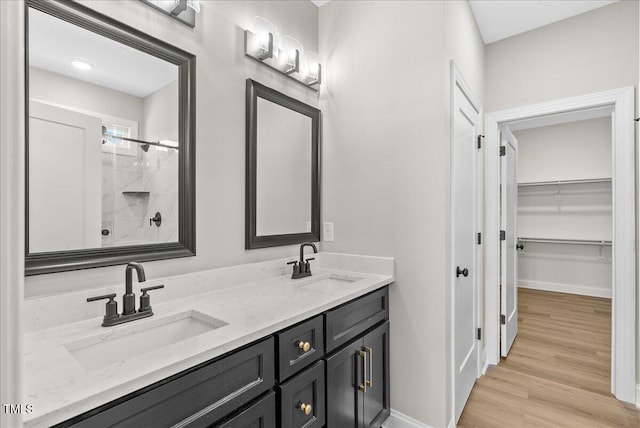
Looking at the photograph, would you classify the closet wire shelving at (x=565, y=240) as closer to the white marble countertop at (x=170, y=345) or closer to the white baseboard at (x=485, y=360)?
the white baseboard at (x=485, y=360)

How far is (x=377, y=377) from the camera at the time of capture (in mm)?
1712

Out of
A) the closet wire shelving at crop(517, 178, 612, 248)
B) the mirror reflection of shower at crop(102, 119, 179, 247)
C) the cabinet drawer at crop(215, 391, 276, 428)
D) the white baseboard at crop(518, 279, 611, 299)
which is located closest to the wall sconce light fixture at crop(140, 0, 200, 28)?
the mirror reflection of shower at crop(102, 119, 179, 247)

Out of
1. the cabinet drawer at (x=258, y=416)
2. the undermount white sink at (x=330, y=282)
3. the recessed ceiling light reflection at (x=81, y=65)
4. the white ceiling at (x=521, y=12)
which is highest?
the white ceiling at (x=521, y=12)

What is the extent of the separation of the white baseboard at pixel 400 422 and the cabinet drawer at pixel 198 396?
1.13m

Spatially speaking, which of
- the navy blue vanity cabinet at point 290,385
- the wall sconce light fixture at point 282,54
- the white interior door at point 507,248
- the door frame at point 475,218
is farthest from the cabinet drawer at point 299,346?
the white interior door at point 507,248

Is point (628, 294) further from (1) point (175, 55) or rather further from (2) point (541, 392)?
(1) point (175, 55)

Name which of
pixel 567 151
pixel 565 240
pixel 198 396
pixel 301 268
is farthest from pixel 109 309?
pixel 567 151

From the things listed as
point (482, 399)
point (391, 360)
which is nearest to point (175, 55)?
point (391, 360)

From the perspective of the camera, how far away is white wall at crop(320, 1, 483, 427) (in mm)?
1692

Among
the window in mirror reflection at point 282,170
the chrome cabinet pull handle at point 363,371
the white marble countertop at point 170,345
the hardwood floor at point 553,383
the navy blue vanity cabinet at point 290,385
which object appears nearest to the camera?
the white marble countertop at point 170,345

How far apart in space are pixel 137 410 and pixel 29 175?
2.73 feet

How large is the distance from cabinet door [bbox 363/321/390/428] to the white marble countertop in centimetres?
28

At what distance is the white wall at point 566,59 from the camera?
84.3 inches

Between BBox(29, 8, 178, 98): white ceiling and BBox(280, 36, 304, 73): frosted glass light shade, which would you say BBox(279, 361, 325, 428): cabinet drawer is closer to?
BBox(29, 8, 178, 98): white ceiling
